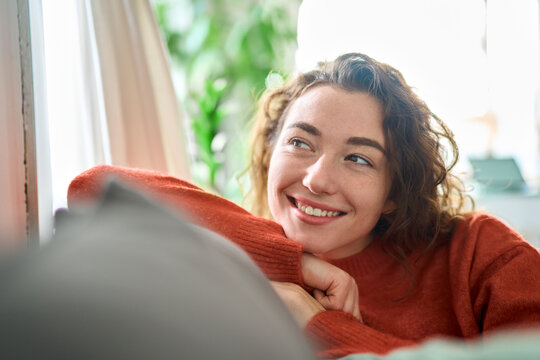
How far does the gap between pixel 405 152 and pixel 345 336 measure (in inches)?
18.0

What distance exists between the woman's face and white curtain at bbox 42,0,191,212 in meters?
0.45

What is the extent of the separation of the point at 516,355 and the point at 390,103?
696mm

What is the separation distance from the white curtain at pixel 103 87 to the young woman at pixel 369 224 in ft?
0.91

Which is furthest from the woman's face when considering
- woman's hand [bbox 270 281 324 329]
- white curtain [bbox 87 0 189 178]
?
white curtain [bbox 87 0 189 178]

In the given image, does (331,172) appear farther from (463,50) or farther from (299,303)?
(463,50)

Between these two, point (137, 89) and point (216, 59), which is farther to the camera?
point (216, 59)

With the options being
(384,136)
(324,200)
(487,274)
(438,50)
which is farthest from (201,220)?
(438,50)

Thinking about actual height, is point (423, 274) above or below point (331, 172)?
below

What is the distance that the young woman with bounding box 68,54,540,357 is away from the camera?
779 millimetres

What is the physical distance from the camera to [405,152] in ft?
3.09

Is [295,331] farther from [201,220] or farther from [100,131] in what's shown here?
[100,131]

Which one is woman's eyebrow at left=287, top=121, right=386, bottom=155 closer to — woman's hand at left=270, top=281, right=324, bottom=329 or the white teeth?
the white teeth

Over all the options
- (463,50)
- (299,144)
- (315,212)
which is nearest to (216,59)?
(463,50)

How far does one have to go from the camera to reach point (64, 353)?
0.26m
